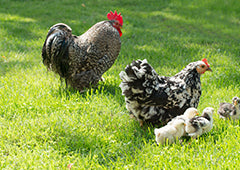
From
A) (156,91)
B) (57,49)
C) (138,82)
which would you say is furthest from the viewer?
(57,49)

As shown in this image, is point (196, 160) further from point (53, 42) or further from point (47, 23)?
point (47, 23)

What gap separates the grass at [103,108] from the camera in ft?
10.9

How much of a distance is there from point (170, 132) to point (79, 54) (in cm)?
239

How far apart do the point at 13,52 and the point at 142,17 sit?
19.9 feet

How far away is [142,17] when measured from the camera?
1148 centimetres

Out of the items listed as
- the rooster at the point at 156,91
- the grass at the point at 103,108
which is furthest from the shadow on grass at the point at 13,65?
the rooster at the point at 156,91

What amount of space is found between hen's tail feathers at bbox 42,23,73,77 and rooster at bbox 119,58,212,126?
5.68 ft

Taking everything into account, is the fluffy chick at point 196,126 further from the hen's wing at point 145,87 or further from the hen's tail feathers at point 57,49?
the hen's tail feathers at point 57,49

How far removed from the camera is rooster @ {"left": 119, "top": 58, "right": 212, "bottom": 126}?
3664 millimetres

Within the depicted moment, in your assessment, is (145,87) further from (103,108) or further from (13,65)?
(13,65)

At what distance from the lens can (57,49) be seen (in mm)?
4887

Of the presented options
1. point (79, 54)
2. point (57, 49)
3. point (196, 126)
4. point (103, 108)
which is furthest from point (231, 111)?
point (57, 49)

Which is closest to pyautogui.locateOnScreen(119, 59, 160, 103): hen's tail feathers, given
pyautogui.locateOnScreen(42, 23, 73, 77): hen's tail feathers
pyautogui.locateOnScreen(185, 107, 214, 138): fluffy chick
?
pyautogui.locateOnScreen(185, 107, 214, 138): fluffy chick

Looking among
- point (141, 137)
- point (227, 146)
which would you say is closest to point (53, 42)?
point (141, 137)
